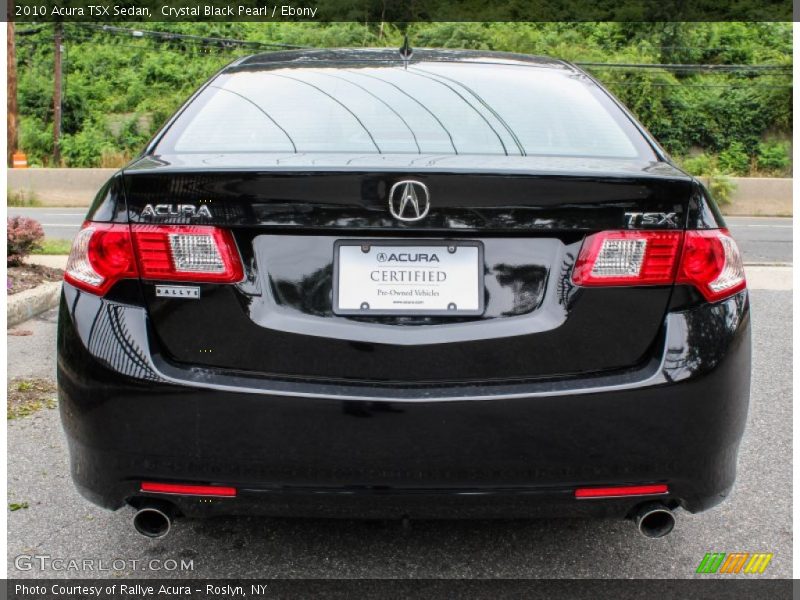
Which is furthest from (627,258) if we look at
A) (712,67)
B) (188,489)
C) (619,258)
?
(712,67)

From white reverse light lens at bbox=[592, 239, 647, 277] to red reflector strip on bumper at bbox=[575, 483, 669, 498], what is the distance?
0.55 metres

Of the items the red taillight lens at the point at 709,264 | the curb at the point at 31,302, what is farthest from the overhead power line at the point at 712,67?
the red taillight lens at the point at 709,264

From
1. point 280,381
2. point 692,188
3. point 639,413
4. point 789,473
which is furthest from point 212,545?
point 789,473

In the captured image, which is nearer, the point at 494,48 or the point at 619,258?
the point at 619,258

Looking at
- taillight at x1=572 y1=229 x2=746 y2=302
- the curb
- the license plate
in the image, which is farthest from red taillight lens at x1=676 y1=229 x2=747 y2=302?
the curb

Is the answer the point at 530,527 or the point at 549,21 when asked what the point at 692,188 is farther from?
the point at 549,21

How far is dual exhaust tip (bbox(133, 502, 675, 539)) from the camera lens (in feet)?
7.57

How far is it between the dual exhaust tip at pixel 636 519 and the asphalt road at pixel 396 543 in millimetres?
431

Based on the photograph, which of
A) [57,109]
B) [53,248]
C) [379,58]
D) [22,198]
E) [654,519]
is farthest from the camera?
[57,109]

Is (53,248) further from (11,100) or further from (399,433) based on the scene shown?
(11,100)

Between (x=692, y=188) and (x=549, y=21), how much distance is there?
3672cm

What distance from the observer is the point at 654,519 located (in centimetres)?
236

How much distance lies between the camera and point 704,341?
225cm

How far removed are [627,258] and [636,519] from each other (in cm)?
71
